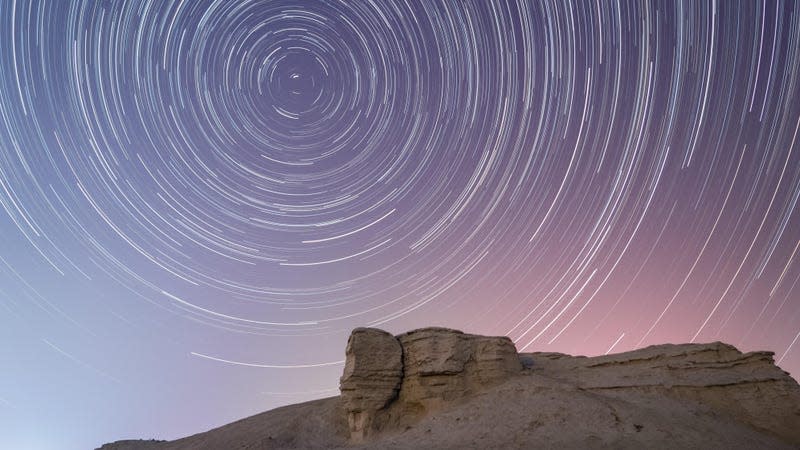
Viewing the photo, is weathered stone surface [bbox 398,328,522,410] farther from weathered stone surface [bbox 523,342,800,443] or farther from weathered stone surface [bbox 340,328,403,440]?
weathered stone surface [bbox 523,342,800,443]

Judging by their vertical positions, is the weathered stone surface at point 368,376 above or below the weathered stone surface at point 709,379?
above

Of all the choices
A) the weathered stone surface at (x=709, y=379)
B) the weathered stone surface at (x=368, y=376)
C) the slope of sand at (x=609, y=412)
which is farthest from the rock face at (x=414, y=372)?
the weathered stone surface at (x=709, y=379)

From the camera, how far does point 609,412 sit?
859 inches

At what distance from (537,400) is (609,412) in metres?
3.27

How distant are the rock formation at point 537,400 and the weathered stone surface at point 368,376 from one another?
58mm

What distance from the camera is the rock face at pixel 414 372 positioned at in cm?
2775

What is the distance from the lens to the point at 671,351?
2997cm

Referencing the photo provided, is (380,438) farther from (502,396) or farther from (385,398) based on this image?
(502,396)

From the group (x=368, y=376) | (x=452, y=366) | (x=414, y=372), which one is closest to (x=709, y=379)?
(x=452, y=366)

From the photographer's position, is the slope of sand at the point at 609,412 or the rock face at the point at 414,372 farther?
the rock face at the point at 414,372

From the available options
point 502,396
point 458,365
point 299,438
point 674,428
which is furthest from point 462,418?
point 299,438

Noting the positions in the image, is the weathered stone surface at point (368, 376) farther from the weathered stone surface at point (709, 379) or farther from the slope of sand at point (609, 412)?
the weathered stone surface at point (709, 379)

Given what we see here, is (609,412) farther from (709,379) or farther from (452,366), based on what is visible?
(709,379)

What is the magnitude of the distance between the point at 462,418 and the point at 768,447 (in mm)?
12959
